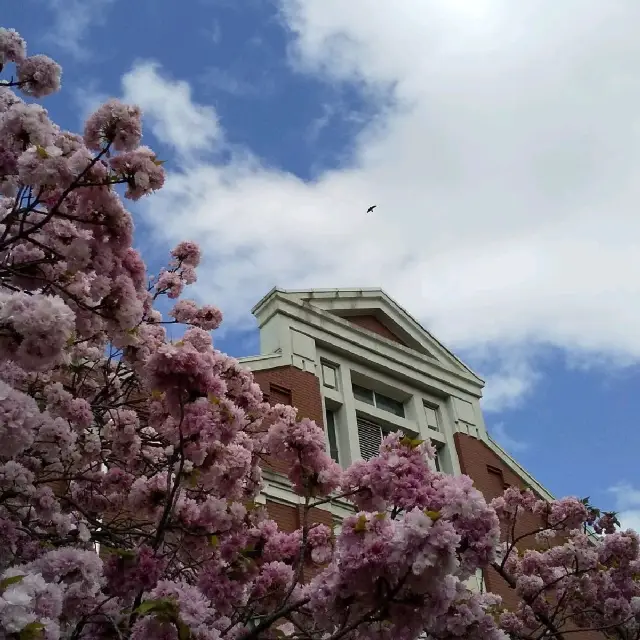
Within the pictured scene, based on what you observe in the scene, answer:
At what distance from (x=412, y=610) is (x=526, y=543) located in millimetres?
10553

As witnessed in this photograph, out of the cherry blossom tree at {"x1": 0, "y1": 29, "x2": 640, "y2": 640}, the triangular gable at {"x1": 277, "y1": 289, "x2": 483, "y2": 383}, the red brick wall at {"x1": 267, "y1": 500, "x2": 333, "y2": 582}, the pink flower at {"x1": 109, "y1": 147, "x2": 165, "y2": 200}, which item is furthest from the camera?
the triangular gable at {"x1": 277, "y1": 289, "x2": 483, "y2": 383}

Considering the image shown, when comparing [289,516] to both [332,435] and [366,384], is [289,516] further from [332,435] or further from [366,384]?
[366,384]

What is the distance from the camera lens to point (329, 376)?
13016 millimetres

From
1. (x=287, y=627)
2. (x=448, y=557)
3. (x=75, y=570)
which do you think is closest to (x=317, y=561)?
(x=287, y=627)

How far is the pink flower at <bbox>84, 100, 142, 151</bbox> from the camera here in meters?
5.21

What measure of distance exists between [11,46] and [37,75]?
0.31 m

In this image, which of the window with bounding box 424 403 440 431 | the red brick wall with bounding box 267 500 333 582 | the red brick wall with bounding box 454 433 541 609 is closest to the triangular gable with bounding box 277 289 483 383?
the window with bounding box 424 403 440 431

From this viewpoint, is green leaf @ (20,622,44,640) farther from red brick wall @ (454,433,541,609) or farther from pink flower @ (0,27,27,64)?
red brick wall @ (454,433,541,609)

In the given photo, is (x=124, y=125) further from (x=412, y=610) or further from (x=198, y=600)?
(x=412, y=610)

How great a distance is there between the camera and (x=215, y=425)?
209 inches

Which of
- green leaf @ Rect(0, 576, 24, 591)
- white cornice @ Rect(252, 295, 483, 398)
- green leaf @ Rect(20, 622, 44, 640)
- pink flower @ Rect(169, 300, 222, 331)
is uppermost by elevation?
white cornice @ Rect(252, 295, 483, 398)

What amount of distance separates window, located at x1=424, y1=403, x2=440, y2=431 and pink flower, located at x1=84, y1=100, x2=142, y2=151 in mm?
10132

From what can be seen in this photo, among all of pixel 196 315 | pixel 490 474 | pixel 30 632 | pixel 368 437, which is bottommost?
pixel 30 632

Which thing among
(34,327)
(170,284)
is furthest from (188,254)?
(34,327)
